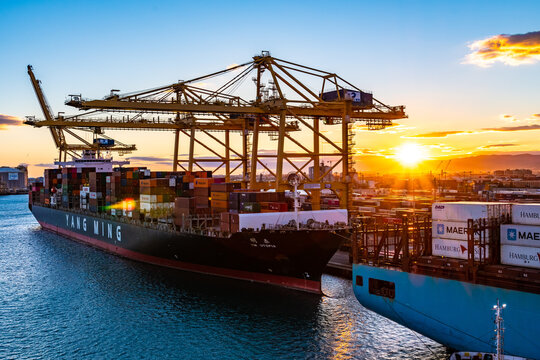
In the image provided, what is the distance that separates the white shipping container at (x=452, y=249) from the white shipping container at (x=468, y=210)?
1039mm

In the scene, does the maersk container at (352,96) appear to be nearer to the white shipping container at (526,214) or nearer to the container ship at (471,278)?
the container ship at (471,278)

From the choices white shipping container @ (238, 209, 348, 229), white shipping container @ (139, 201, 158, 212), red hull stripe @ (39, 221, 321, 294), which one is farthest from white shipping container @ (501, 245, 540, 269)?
white shipping container @ (139, 201, 158, 212)

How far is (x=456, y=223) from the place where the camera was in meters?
19.5

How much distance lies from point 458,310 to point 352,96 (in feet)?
88.4

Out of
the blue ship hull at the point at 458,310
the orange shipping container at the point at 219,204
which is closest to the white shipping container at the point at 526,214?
the blue ship hull at the point at 458,310

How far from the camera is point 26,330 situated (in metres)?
25.2

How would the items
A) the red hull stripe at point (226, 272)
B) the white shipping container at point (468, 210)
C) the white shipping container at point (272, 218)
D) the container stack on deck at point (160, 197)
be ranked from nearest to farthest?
the white shipping container at point (468, 210) → the red hull stripe at point (226, 272) → the white shipping container at point (272, 218) → the container stack on deck at point (160, 197)

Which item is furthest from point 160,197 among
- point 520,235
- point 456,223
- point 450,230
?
point 520,235

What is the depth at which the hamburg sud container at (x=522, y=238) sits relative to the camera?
17.3 meters

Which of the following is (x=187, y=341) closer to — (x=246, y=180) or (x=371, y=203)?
(x=246, y=180)

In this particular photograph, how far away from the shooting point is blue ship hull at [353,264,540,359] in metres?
16.7

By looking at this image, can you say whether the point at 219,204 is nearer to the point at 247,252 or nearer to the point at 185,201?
the point at 185,201

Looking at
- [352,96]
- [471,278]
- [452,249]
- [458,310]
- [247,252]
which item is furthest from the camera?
[352,96]

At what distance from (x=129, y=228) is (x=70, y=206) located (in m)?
24.9
